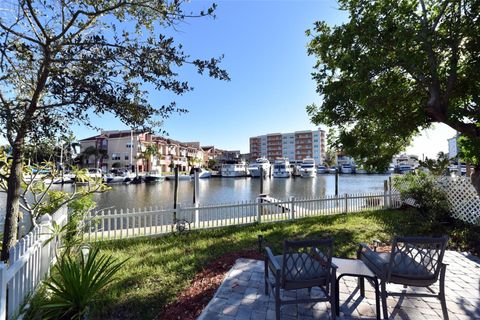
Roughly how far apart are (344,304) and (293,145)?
302 feet

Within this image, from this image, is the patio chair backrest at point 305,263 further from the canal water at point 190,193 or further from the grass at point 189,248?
the canal water at point 190,193

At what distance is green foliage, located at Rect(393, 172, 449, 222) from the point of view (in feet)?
25.4

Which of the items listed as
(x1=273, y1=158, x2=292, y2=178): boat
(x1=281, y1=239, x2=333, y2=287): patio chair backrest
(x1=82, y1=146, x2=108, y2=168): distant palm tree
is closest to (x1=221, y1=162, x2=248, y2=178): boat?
(x1=273, y1=158, x2=292, y2=178): boat

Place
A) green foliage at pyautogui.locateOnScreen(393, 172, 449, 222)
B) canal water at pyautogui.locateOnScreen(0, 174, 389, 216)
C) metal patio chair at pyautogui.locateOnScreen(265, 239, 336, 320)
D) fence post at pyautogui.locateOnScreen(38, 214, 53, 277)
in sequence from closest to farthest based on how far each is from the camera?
metal patio chair at pyautogui.locateOnScreen(265, 239, 336, 320) < fence post at pyautogui.locateOnScreen(38, 214, 53, 277) < green foliage at pyautogui.locateOnScreen(393, 172, 449, 222) < canal water at pyautogui.locateOnScreen(0, 174, 389, 216)

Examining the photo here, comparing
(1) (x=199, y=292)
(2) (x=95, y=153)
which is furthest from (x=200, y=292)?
(2) (x=95, y=153)

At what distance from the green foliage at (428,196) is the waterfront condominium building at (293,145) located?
264 feet

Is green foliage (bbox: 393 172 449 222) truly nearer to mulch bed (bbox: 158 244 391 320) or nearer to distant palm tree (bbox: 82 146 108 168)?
mulch bed (bbox: 158 244 391 320)

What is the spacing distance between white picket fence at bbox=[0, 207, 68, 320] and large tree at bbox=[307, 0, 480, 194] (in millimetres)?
5625

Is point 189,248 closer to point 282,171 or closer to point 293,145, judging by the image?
point 282,171

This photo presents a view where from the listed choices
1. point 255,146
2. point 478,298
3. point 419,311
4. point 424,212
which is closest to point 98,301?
point 419,311

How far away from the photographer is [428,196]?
8.13m

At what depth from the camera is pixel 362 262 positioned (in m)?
3.28

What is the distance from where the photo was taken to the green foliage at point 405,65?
14.7 ft

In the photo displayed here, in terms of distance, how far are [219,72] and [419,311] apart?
378cm
